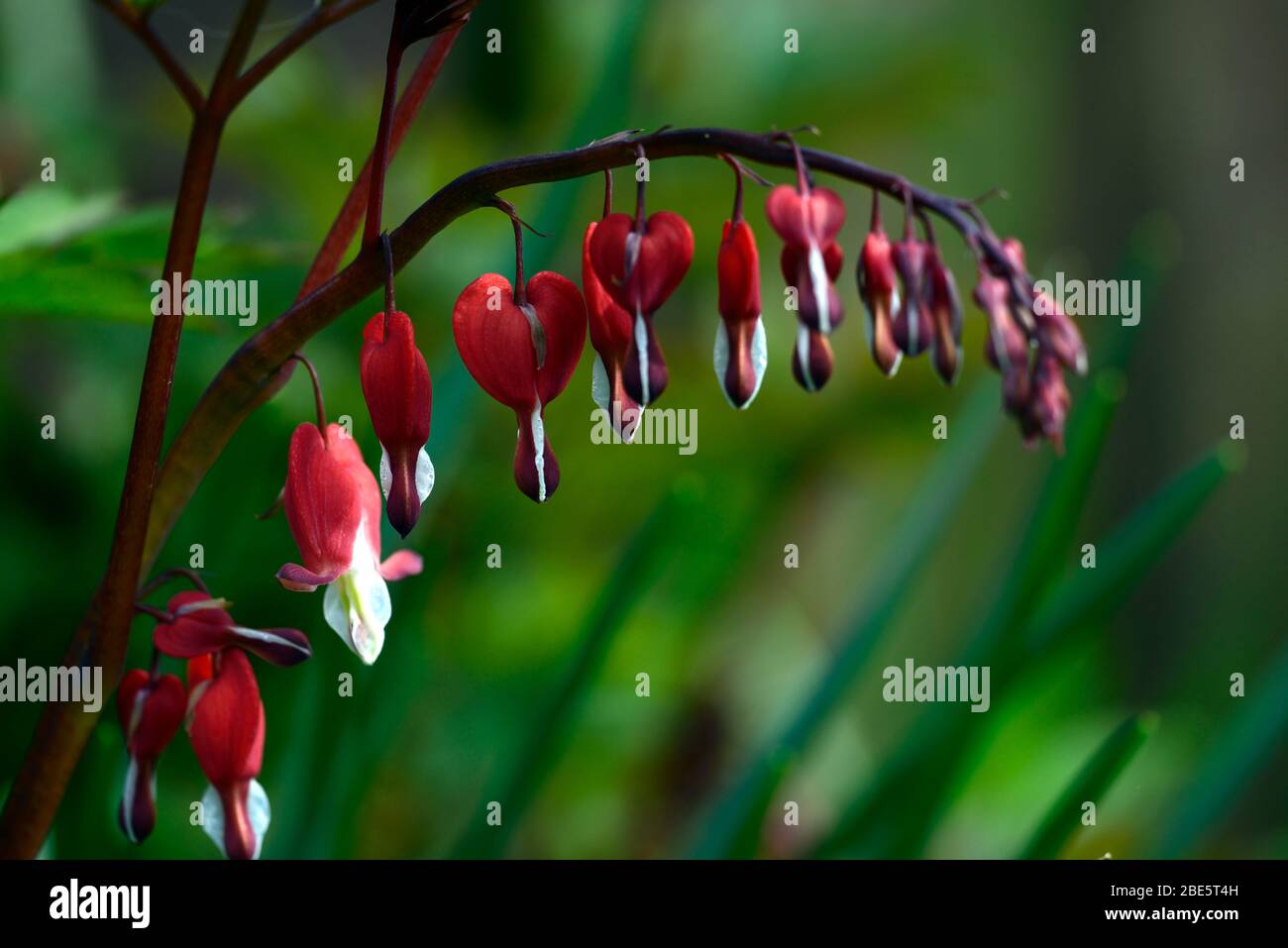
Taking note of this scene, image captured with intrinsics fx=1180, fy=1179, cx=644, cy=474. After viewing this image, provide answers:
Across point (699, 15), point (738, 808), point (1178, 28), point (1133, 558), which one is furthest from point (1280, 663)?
point (1178, 28)

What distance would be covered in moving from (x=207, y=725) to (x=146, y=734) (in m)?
0.02

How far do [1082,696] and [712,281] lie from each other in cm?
78

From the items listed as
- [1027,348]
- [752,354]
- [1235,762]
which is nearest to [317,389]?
[752,354]

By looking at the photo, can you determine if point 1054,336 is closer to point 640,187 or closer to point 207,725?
point 640,187

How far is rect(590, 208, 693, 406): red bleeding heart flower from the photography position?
34cm

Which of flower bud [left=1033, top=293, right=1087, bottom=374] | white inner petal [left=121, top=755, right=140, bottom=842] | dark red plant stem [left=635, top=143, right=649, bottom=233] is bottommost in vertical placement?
white inner petal [left=121, top=755, right=140, bottom=842]

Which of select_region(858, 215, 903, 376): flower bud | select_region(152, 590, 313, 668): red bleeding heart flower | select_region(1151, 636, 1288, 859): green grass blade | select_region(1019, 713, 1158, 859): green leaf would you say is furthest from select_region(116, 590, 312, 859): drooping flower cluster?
select_region(1151, 636, 1288, 859): green grass blade

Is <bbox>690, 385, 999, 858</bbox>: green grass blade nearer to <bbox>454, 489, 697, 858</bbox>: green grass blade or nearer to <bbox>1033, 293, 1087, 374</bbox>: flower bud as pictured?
<bbox>454, 489, 697, 858</bbox>: green grass blade

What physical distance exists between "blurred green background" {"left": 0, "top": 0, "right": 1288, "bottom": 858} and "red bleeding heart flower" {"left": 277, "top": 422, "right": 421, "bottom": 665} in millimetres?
113

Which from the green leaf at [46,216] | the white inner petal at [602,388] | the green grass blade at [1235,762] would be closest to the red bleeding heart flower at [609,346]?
the white inner petal at [602,388]

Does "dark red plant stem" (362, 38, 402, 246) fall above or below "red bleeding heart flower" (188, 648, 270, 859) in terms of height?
above

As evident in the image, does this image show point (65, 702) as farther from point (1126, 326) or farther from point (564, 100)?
point (564, 100)

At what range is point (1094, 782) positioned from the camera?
23.5 inches

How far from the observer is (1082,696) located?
1612 mm
